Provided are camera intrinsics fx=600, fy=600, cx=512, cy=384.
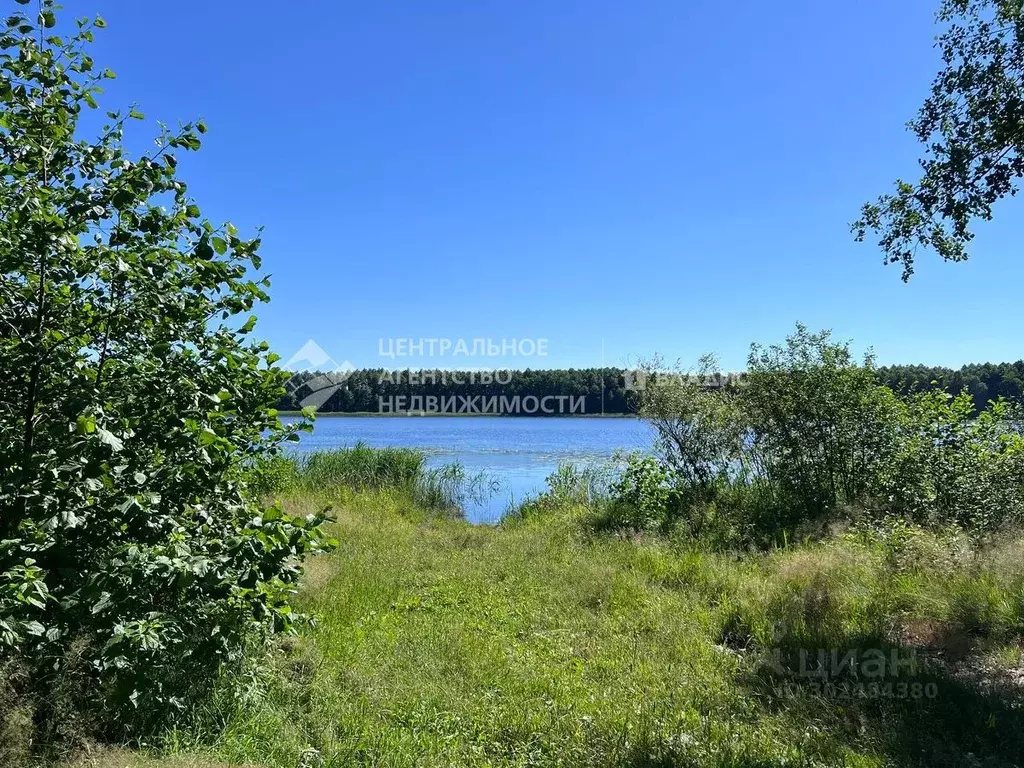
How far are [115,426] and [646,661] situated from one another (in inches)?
152

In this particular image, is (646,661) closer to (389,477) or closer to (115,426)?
(115,426)

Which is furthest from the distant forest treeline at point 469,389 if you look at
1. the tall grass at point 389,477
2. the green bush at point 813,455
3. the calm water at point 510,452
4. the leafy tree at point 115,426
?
the leafy tree at point 115,426

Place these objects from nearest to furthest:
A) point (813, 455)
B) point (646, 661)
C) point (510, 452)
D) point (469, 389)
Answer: point (646, 661)
point (813, 455)
point (510, 452)
point (469, 389)

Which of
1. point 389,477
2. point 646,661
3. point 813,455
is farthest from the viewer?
point 389,477

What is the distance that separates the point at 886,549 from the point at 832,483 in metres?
2.46

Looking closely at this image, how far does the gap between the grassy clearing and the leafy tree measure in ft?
2.33

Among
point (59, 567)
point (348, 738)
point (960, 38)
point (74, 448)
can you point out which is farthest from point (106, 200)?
point (960, 38)

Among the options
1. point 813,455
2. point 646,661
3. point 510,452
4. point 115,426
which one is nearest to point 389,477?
point 813,455

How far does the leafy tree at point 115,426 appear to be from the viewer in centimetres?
248

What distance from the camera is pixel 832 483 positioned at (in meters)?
8.98

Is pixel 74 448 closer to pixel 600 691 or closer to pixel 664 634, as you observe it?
pixel 600 691

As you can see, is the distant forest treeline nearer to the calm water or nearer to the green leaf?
the calm water

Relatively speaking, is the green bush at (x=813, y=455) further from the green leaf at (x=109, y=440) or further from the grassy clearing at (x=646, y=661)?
the green leaf at (x=109, y=440)

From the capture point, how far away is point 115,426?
2.61 meters
